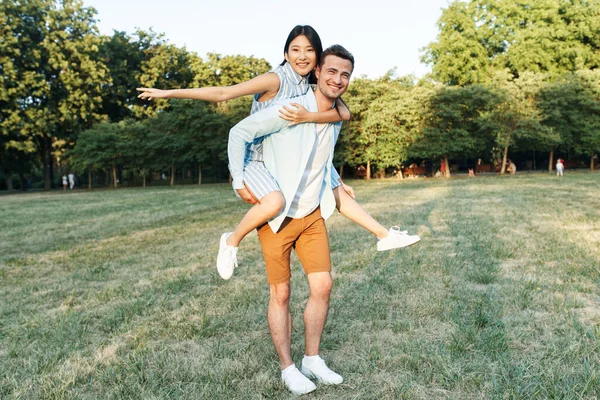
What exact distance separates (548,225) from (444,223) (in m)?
1.89

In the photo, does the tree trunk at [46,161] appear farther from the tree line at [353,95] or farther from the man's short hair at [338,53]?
the man's short hair at [338,53]

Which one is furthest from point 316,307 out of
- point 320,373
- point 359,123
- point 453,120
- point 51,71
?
point 51,71

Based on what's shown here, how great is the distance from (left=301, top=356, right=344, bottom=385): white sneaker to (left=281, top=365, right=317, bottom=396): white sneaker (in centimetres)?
10

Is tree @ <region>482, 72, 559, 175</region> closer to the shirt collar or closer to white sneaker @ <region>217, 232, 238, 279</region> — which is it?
the shirt collar

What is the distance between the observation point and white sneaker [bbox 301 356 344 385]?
2829 mm

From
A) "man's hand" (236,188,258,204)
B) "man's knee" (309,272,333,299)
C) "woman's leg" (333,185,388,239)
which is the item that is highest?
"man's hand" (236,188,258,204)

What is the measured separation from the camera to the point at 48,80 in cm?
3944

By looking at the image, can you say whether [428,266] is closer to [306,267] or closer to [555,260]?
[555,260]

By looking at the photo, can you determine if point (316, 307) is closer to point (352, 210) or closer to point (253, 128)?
point (352, 210)

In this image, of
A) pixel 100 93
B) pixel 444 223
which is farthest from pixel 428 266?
pixel 100 93

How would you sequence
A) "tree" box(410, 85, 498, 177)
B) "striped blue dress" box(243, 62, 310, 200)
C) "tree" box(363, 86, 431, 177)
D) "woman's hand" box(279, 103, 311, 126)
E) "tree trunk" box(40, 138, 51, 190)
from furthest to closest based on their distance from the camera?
"tree trunk" box(40, 138, 51, 190), "tree" box(363, 86, 431, 177), "tree" box(410, 85, 498, 177), "striped blue dress" box(243, 62, 310, 200), "woman's hand" box(279, 103, 311, 126)

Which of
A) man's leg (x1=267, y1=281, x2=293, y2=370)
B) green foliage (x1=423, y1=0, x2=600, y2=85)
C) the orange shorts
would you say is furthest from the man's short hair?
green foliage (x1=423, y1=0, x2=600, y2=85)

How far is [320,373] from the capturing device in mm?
2861

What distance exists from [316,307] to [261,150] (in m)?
1.01
